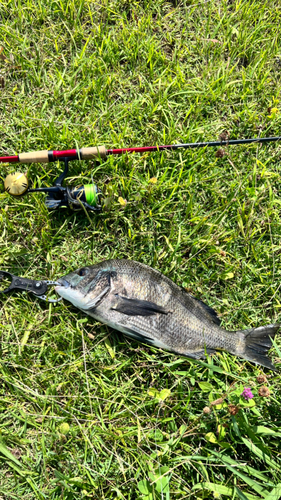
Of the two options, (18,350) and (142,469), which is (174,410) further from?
(18,350)

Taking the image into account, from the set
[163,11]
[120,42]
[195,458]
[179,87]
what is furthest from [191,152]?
[195,458]

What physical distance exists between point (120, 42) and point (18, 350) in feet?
11.9

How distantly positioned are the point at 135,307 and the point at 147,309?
0.37 feet

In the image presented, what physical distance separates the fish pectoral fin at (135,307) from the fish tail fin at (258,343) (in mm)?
913

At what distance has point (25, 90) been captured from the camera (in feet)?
12.8

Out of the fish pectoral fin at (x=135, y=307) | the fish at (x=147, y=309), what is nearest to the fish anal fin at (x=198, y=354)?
the fish at (x=147, y=309)

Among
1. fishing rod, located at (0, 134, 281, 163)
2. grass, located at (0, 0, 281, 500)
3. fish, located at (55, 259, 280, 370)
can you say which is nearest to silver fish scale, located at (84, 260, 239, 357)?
→ fish, located at (55, 259, 280, 370)

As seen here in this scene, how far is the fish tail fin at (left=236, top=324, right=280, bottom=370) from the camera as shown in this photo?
3.29 metres

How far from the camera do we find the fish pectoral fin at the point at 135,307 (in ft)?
10.1

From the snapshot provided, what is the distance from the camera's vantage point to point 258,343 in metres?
3.33

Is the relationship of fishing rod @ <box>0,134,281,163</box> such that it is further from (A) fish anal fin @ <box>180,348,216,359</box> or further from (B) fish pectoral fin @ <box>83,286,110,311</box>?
(A) fish anal fin @ <box>180,348,216,359</box>

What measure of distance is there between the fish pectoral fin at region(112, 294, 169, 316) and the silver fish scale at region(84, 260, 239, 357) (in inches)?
1.3

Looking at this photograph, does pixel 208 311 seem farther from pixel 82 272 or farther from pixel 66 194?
pixel 66 194

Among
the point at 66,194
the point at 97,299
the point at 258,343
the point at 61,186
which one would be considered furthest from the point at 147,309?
the point at 61,186
